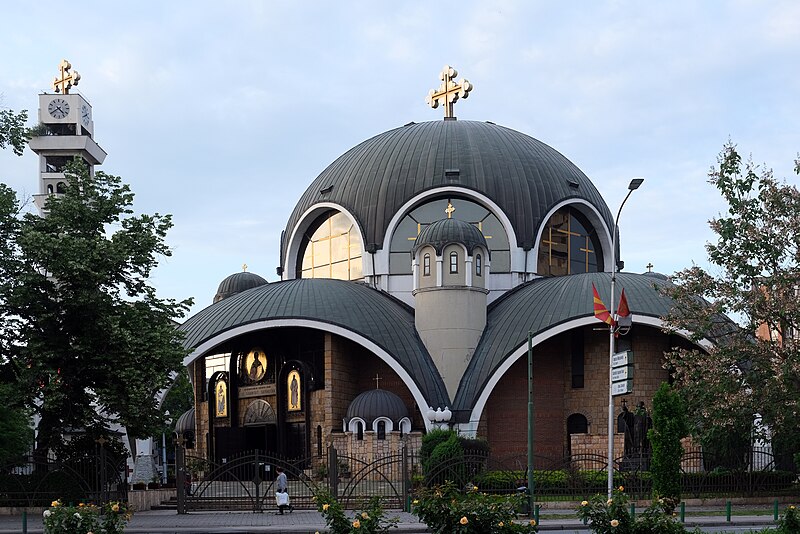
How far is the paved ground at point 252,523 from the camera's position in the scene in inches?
882

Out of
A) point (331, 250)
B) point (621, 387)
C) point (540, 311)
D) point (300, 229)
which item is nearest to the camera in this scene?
point (621, 387)

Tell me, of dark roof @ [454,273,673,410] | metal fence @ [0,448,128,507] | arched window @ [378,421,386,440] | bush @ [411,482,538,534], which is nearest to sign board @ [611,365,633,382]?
bush @ [411,482,538,534]

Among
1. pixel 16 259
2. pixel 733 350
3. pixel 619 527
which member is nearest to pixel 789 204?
pixel 733 350

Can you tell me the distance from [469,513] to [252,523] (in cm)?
1273

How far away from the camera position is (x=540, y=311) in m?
38.4

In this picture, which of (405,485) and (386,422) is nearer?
(405,485)

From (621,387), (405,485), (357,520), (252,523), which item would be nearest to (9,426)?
(252,523)

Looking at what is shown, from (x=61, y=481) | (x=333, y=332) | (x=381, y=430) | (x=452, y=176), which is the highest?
(x=452, y=176)

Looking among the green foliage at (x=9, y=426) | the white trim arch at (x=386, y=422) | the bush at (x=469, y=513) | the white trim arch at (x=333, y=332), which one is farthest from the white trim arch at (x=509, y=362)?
the bush at (x=469, y=513)

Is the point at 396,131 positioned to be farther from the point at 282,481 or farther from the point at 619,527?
the point at 619,527

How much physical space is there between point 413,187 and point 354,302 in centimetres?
615

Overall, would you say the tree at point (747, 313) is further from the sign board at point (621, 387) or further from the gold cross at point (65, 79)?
the gold cross at point (65, 79)

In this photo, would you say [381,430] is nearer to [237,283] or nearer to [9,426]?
[9,426]

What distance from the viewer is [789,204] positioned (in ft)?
91.0
